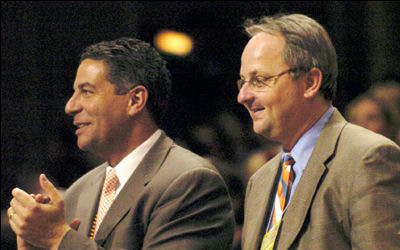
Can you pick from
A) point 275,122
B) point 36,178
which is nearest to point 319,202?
point 275,122

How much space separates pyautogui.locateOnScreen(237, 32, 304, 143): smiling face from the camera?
1.85 meters

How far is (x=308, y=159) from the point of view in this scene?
1.82 metres

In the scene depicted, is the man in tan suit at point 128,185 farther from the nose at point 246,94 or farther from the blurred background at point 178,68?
the blurred background at point 178,68

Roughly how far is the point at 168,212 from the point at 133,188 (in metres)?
0.20

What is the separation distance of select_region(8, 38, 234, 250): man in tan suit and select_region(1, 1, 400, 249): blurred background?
1.72m

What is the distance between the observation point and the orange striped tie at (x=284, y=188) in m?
1.85

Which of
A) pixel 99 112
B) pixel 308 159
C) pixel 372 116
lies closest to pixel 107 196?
pixel 99 112

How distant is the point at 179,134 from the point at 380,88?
67.0 inches

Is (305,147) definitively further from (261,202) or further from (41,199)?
(41,199)

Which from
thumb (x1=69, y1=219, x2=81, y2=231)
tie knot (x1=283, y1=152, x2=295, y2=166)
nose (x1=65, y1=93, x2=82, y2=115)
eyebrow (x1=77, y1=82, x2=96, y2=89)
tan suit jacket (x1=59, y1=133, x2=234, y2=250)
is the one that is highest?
eyebrow (x1=77, y1=82, x2=96, y2=89)

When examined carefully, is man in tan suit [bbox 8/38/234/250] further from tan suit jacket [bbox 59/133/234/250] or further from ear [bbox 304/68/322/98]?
ear [bbox 304/68/322/98]

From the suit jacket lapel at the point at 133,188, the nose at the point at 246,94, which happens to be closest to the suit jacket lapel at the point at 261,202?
the nose at the point at 246,94

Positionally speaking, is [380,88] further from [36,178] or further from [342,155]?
[36,178]

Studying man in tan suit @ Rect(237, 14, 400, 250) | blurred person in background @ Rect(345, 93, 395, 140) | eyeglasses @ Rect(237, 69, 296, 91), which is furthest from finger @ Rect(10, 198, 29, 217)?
blurred person in background @ Rect(345, 93, 395, 140)
